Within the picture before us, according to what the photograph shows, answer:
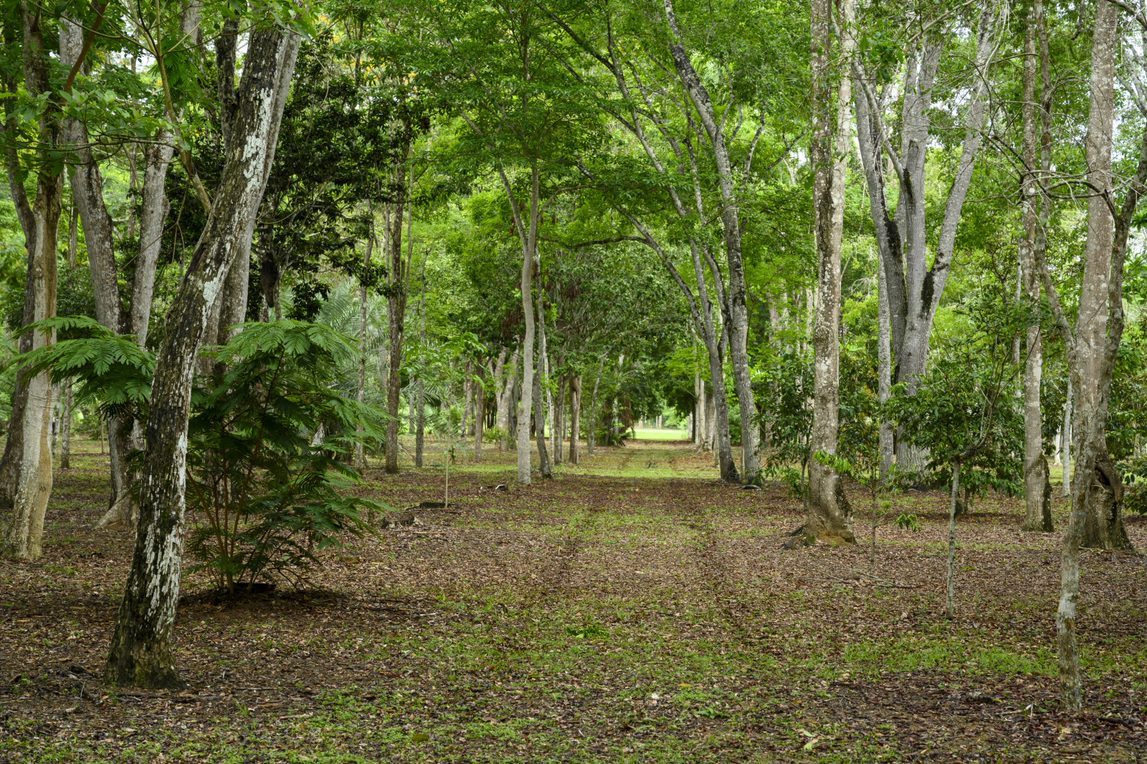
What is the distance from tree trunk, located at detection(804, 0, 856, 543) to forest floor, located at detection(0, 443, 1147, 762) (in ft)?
2.25

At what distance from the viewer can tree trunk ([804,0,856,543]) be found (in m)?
12.3

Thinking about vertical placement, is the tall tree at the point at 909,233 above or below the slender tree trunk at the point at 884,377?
above

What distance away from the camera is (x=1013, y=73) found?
14.8 metres

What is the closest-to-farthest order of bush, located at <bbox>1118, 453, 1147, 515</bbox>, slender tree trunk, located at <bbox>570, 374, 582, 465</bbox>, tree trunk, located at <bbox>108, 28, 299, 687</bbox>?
tree trunk, located at <bbox>108, 28, 299, 687</bbox>
bush, located at <bbox>1118, 453, 1147, 515</bbox>
slender tree trunk, located at <bbox>570, 374, 582, 465</bbox>

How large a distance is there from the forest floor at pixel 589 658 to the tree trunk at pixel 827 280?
2.25 ft

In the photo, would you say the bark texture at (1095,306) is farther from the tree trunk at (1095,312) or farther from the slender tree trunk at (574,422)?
the slender tree trunk at (574,422)

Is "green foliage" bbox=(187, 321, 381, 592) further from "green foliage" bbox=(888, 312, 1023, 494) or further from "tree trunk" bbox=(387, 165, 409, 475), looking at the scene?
"tree trunk" bbox=(387, 165, 409, 475)

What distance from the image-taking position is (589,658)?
6.93 m

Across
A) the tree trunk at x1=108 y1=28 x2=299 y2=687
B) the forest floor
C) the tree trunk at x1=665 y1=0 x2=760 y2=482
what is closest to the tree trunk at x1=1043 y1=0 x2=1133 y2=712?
the forest floor

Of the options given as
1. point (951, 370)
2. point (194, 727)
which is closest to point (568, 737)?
point (194, 727)

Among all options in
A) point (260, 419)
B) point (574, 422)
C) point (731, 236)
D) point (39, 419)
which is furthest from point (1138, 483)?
point (574, 422)

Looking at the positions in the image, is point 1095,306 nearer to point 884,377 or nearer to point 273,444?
point 273,444

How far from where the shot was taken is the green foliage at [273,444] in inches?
278

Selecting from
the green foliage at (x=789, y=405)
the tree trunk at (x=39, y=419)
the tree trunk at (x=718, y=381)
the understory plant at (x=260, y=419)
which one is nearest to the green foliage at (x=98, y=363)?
the understory plant at (x=260, y=419)
